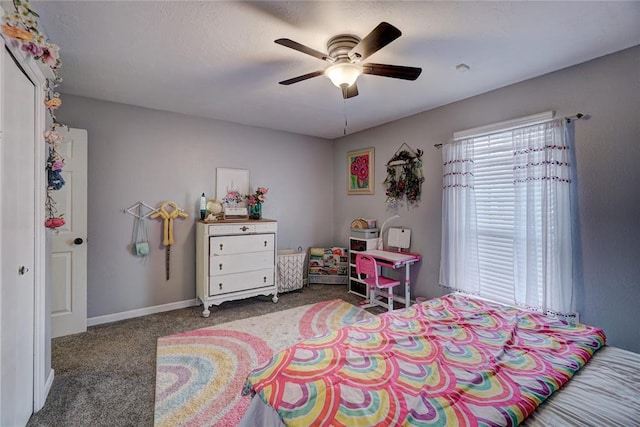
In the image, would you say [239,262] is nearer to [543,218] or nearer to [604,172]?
[543,218]

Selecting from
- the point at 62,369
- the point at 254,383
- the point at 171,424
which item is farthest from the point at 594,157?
the point at 62,369

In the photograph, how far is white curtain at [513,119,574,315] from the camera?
7.61 feet

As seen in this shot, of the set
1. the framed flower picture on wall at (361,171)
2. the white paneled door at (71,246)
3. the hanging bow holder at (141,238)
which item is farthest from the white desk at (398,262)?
the white paneled door at (71,246)

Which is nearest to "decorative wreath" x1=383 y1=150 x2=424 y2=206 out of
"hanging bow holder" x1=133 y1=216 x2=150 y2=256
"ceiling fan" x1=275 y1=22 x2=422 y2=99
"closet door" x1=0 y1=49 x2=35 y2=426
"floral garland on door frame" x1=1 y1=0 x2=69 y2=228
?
"ceiling fan" x1=275 y1=22 x2=422 y2=99

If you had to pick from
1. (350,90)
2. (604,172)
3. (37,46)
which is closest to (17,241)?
(37,46)

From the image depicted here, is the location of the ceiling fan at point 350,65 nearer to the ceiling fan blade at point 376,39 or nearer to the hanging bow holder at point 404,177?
the ceiling fan blade at point 376,39

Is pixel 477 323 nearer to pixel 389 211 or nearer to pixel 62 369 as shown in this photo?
pixel 389 211

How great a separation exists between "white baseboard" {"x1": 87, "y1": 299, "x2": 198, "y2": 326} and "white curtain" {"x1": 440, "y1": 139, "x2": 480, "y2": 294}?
10.2ft

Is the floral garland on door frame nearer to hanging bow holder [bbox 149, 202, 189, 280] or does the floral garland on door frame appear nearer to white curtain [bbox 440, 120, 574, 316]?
hanging bow holder [bbox 149, 202, 189, 280]

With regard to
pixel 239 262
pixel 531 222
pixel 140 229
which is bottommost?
pixel 239 262

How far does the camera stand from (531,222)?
98.3 inches

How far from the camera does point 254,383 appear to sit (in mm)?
1235

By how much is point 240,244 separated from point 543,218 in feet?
9.98

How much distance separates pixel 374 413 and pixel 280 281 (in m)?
3.29
